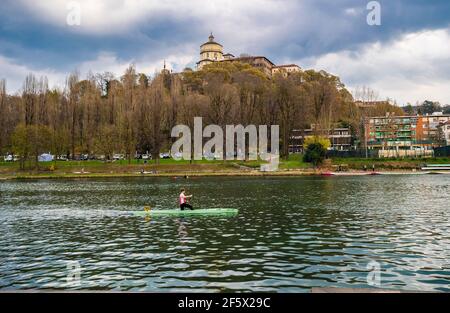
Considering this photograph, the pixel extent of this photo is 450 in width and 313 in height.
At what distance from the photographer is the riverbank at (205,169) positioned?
9088 cm

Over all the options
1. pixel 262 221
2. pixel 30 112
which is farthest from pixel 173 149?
pixel 262 221

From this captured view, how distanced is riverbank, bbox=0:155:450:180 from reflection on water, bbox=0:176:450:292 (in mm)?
51818

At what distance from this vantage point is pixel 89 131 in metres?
109

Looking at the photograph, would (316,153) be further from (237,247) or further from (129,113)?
(237,247)

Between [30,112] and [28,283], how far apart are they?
101 metres

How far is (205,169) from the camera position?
95.8 m

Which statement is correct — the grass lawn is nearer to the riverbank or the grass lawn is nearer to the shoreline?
the riverbank

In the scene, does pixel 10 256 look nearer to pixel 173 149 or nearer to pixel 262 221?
pixel 262 221

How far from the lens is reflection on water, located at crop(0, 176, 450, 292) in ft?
51.5

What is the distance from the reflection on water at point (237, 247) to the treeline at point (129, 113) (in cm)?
6393

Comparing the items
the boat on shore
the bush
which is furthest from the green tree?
the boat on shore

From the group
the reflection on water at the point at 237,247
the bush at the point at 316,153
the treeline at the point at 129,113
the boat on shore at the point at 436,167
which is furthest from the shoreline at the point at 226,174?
the reflection on water at the point at 237,247

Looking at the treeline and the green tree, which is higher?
the treeline

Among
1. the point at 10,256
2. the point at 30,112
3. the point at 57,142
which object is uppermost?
the point at 30,112
